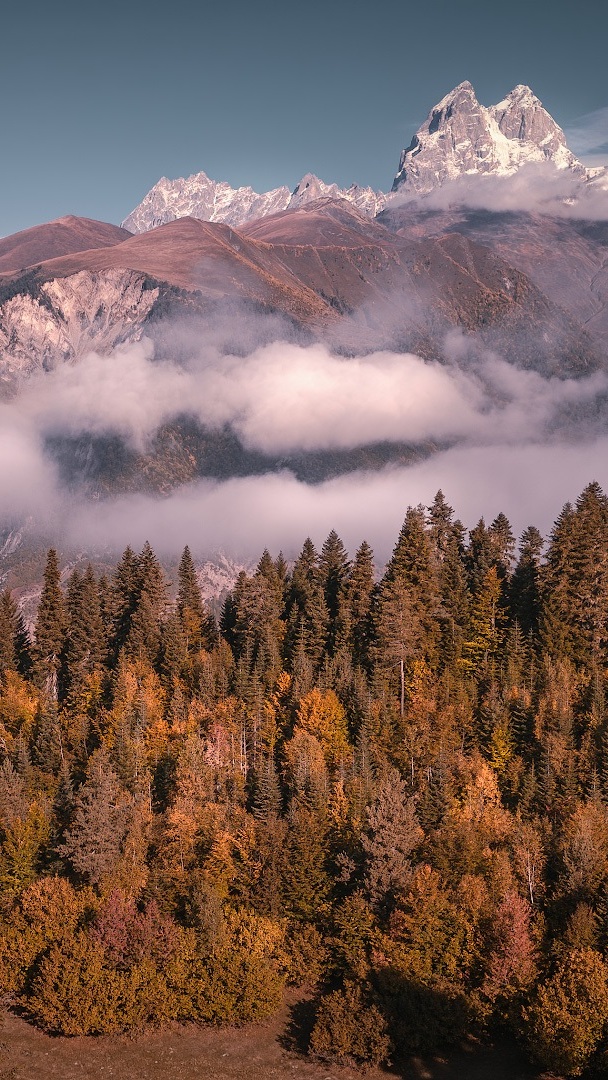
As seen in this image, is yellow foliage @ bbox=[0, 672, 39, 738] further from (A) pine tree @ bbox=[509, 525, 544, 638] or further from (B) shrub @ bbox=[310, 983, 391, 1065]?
(A) pine tree @ bbox=[509, 525, 544, 638]

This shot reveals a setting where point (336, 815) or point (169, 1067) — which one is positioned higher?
point (336, 815)

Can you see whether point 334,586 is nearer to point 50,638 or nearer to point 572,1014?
point 50,638

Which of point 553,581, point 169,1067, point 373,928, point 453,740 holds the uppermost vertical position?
point 553,581

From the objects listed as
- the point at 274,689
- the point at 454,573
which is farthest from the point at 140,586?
the point at 454,573

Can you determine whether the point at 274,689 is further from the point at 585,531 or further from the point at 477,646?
the point at 585,531

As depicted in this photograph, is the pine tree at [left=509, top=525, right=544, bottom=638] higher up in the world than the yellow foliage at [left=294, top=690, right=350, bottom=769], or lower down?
higher up

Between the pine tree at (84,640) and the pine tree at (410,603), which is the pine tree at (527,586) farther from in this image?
the pine tree at (84,640)

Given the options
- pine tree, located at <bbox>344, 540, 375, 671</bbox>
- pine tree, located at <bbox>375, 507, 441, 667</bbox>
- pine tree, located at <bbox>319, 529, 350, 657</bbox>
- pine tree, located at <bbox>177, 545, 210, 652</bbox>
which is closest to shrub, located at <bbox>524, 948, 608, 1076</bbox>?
pine tree, located at <bbox>375, 507, 441, 667</bbox>
